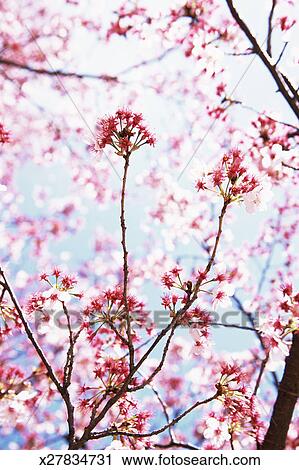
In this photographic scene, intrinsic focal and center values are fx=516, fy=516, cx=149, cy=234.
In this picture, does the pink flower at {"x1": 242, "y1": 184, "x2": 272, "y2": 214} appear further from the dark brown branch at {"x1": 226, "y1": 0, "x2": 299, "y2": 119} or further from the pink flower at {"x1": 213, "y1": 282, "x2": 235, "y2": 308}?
the dark brown branch at {"x1": 226, "y1": 0, "x2": 299, "y2": 119}

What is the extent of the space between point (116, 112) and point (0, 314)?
1095 mm

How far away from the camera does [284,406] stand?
3004 mm

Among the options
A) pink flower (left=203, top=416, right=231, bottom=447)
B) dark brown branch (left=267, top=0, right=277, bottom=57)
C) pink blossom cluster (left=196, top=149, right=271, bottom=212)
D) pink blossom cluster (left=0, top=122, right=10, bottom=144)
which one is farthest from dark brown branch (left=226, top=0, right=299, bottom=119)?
pink flower (left=203, top=416, right=231, bottom=447)

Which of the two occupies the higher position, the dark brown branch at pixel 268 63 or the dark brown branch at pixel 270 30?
the dark brown branch at pixel 270 30

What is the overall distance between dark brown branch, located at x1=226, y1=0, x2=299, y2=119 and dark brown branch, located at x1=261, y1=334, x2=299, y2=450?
4.76 ft

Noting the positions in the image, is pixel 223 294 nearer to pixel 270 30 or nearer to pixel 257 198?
pixel 257 198

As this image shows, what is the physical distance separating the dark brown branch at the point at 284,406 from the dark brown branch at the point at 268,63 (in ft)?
4.76

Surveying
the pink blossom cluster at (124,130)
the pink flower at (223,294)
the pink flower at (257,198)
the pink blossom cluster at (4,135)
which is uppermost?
the pink blossom cluster at (4,135)

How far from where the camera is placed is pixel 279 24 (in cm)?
402

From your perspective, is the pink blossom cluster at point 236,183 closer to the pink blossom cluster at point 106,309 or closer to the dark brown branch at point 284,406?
the pink blossom cluster at point 106,309

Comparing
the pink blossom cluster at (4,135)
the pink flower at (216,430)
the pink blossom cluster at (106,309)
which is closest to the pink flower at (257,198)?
Answer: the pink blossom cluster at (106,309)

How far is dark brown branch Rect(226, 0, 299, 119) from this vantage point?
2.96 meters

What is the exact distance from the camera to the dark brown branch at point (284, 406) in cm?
297
